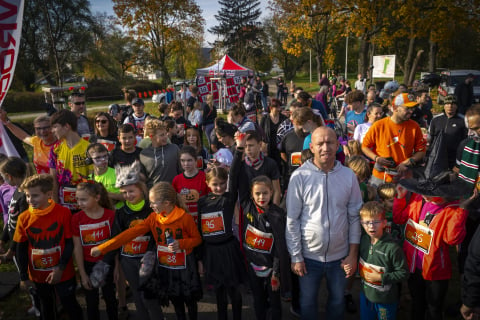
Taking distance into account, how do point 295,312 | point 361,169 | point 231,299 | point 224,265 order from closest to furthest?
point 224,265, point 231,299, point 295,312, point 361,169

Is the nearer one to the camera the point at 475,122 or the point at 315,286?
the point at 315,286

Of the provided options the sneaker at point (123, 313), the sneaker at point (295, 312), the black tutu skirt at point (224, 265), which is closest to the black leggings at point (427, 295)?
the sneaker at point (295, 312)

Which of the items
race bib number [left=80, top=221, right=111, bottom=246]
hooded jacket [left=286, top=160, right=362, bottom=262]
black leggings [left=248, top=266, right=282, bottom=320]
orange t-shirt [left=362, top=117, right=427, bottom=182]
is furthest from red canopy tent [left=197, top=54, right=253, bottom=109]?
hooded jacket [left=286, top=160, right=362, bottom=262]

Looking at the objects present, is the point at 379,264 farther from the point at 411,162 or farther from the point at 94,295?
the point at 94,295

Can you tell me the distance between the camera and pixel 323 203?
8.32ft

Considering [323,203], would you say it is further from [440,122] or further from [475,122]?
[440,122]

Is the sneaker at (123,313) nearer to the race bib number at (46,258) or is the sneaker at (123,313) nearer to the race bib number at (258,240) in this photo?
the race bib number at (46,258)

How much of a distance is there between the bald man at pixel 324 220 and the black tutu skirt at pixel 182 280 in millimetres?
939

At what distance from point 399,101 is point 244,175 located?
8.59 feet

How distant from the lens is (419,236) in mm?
2717

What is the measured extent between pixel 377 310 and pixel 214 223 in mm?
1586

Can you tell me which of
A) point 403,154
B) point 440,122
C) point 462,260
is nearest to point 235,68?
point 440,122

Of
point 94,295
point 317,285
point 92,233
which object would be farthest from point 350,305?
point 92,233

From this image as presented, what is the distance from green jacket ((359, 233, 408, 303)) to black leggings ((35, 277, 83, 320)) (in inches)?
105
